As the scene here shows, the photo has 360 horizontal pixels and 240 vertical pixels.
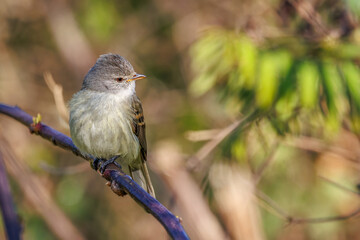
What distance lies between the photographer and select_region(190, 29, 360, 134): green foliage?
13.6 ft

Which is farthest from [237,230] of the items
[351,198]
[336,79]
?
[336,79]

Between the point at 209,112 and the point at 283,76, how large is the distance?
3.67 meters

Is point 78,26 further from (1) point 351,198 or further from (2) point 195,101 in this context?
(1) point 351,198

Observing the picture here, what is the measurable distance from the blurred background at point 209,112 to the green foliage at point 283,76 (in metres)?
0.01

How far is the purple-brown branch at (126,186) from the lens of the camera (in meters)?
1.73

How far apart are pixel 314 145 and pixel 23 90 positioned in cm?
508

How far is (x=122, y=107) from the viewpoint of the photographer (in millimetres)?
4363

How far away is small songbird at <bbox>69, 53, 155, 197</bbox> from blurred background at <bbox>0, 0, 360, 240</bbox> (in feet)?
1.06

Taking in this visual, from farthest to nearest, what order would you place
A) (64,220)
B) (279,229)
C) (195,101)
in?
(195,101), (279,229), (64,220)

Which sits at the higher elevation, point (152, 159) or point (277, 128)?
point (152, 159)

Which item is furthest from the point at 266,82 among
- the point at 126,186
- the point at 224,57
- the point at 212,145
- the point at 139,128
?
the point at 126,186

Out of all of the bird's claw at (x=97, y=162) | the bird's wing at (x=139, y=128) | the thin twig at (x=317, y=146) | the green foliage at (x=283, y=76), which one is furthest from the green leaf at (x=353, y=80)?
the bird's claw at (x=97, y=162)

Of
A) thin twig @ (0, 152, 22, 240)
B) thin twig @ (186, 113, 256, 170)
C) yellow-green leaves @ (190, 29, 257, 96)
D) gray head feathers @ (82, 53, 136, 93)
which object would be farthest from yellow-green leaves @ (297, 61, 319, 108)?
thin twig @ (0, 152, 22, 240)

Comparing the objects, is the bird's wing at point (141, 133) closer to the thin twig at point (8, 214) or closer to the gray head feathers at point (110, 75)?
the gray head feathers at point (110, 75)
